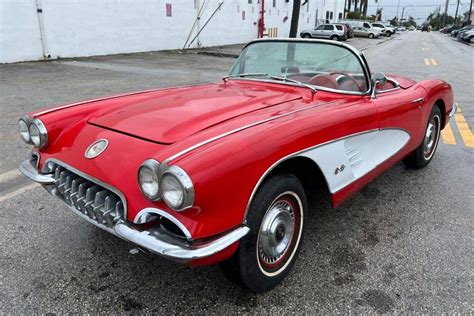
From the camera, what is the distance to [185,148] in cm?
201

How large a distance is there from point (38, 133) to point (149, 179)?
1206 mm

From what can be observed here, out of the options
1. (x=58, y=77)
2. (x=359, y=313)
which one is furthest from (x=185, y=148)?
(x=58, y=77)

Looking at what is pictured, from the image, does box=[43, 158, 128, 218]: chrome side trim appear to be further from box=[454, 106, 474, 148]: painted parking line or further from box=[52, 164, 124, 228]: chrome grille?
box=[454, 106, 474, 148]: painted parking line

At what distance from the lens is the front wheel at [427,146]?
4.32 metres

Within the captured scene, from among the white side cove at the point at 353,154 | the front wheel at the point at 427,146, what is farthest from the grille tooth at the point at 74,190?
the front wheel at the point at 427,146

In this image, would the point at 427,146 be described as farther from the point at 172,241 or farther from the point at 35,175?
the point at 35,175

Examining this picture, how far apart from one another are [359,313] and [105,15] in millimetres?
17098

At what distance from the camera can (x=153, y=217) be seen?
2.01 metres

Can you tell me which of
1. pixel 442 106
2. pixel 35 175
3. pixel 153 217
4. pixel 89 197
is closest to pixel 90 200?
pixel 89 197

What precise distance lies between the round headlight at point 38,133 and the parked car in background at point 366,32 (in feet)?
152

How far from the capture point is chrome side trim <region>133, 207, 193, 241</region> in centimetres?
189

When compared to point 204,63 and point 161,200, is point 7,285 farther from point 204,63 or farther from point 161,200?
point 204,63

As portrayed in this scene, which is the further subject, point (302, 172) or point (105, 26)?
point (105, 26)

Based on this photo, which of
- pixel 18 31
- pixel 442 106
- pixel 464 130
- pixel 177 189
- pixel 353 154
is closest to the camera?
pixel 177 189
